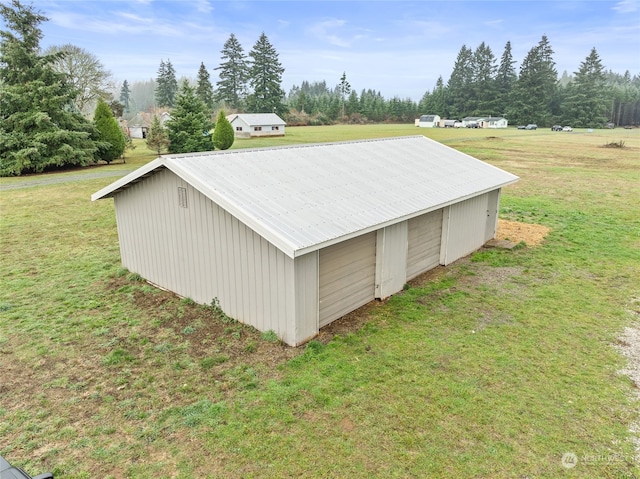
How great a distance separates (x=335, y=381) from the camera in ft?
20.4

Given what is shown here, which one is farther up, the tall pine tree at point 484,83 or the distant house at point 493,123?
the tall pine tree at point 484,83

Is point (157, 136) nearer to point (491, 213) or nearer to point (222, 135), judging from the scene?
point (222, 135)

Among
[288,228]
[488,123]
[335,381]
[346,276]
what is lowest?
[335,381]

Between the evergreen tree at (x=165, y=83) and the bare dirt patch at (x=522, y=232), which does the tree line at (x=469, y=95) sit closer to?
the evergreen tree at (x=165, y=83)

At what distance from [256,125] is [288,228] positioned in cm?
5194

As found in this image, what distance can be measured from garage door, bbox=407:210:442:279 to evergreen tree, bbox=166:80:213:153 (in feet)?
89.5

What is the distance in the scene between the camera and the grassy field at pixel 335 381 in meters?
4.82

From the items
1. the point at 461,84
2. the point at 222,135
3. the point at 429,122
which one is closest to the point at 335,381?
→ the point at 222,135

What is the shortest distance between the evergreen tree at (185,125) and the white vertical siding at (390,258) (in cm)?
2797

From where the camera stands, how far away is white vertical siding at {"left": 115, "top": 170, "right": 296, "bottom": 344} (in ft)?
23.4

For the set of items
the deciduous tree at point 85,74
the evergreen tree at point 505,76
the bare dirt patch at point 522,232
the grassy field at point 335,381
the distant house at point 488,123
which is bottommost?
the grassy field at point 335,381

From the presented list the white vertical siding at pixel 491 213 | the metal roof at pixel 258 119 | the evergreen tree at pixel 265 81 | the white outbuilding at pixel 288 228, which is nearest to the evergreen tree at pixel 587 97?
the evergreen tree at pixel 265 81

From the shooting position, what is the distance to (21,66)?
2550 centimetres

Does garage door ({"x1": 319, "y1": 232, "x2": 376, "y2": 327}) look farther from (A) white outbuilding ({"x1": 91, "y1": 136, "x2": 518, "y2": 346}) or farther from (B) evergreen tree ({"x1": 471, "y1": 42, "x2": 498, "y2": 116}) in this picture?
(B) evergreen tree ({"x1": 471, "y1": 42, "x2": 498, "y2": 116})
